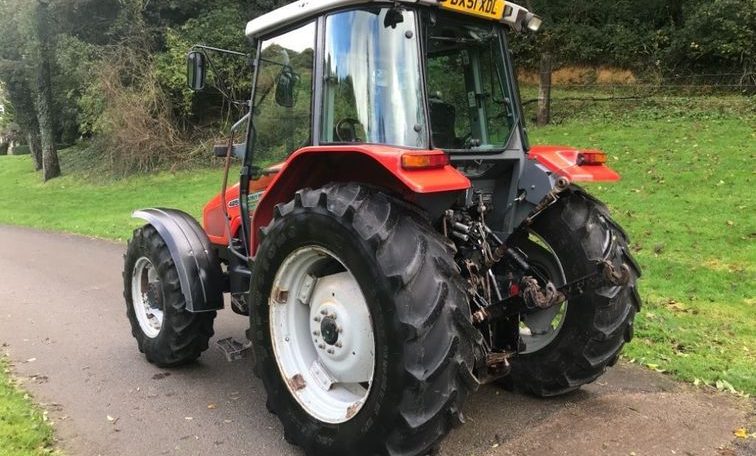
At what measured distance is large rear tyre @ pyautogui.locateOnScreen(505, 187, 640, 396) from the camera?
12.4 ft

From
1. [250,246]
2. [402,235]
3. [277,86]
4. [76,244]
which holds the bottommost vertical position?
[76,244]

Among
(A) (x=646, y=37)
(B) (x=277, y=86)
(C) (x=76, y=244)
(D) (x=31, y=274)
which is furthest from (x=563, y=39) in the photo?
(B) (x=277, y=86)

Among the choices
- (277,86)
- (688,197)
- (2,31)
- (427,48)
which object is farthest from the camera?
(2,31)

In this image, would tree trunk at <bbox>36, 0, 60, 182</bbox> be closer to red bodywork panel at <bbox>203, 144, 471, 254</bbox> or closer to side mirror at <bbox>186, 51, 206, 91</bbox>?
side mirror at <bbox>186, 51, 206, 91</bbox>

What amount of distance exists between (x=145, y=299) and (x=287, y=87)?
7.48 ft

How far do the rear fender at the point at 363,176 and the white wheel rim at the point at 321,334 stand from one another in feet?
1.64

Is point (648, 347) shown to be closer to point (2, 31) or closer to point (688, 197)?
point (688, 197)

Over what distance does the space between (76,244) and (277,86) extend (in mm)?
Result: 9207

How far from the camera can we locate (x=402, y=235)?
291 cm

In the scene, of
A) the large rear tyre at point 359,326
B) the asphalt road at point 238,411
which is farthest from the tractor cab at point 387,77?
the asphalt road at point 238,411

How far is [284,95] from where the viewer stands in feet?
13.1

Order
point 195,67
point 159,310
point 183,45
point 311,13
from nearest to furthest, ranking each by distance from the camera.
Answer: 1. point 311,13
2. point 195,67
3. point 159,310
4. point 183,45

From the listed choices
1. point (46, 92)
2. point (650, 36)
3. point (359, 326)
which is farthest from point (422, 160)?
point (46, 92)

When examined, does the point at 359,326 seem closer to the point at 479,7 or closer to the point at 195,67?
the point at 479,7
